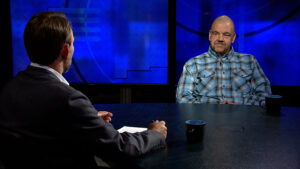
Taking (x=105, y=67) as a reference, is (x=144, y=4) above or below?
above

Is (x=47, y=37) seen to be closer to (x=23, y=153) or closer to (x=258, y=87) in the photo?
(x=23, y=153)

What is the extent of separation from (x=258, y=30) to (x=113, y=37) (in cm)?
151

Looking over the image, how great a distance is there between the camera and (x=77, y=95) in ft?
3.37

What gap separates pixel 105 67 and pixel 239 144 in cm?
230

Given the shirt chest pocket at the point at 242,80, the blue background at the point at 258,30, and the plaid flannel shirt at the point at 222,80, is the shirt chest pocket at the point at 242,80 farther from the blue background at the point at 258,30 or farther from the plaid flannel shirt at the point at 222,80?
the blue background at the point at 258,30

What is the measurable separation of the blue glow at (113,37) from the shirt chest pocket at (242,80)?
0.78 meters

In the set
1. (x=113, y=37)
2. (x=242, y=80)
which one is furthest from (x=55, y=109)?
(x=113, y=37)

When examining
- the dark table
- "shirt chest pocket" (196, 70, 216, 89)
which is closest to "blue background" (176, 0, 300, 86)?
"shirt chest pocket" (196, 70, 216, 89)

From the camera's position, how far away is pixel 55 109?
3.22ft

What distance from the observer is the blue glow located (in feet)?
10.8

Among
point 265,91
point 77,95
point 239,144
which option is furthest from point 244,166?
point 265,91

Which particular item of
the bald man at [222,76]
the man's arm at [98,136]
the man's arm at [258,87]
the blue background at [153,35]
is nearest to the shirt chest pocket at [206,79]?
the bald man at [222,76]

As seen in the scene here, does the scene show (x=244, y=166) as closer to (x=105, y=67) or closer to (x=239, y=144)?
(x=239, y=144)

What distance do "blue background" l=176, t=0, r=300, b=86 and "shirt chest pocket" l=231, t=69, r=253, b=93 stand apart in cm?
48
